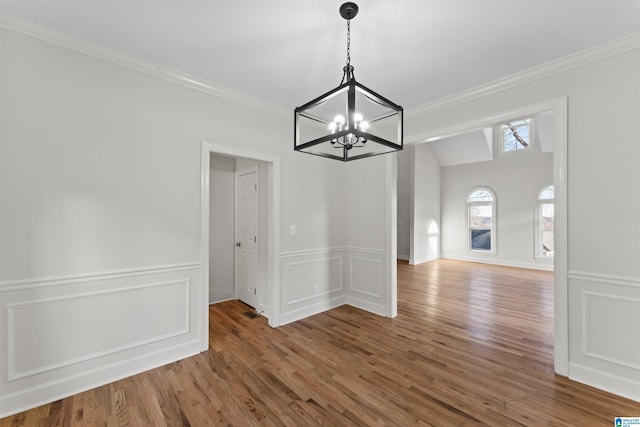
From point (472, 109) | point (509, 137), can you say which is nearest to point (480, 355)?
point (472, 109)

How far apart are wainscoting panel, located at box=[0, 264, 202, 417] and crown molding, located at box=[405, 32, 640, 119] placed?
3.38 metres

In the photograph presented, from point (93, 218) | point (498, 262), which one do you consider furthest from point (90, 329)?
point (498, 262)

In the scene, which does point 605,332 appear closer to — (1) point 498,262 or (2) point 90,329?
(2) point 90,329

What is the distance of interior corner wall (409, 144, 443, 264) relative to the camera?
27.0 ft

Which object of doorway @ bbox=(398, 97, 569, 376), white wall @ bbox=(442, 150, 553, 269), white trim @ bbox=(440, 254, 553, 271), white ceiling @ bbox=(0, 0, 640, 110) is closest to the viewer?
white ceiling @ bbox=(0, 0, 640, 110)

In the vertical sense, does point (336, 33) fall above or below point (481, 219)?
above

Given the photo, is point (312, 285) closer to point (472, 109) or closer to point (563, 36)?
point (472, 109)

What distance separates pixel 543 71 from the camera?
2557mm

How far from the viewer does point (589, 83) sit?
2365 mm

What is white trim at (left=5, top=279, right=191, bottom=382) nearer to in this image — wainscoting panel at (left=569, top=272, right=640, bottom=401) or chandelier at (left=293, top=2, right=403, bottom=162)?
chandelier at (left=293, top=2, right=403, bottom=162)

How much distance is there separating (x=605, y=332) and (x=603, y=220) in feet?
3.03

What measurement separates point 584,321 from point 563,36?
2.35m

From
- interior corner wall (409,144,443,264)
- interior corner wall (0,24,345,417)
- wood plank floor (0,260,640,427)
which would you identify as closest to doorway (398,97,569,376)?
wood plank floor (0,260,640,427)

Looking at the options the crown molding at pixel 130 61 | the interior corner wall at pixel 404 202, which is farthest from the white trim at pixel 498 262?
the crown molding at pixel 130 61
